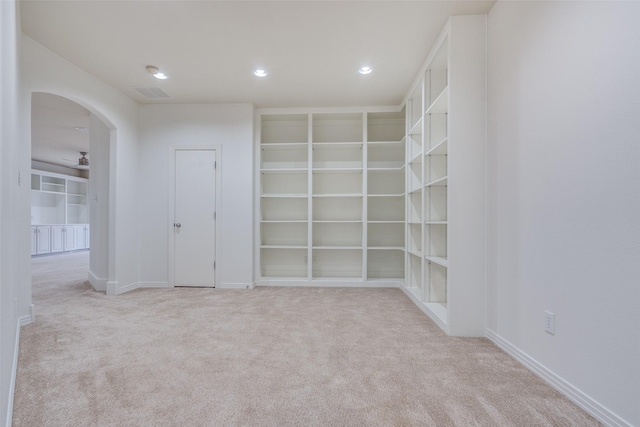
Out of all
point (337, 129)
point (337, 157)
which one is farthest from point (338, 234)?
point (337, 129)

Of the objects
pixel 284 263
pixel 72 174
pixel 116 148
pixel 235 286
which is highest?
pixel 72 174

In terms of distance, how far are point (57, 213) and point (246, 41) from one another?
959cm

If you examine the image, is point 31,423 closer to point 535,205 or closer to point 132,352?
point 132,352

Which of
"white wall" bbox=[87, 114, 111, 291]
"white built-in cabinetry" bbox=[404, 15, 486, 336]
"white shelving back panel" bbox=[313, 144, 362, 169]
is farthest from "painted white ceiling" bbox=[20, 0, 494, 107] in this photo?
"white shelving back panel" bbox=[313, 144, 362, 169]

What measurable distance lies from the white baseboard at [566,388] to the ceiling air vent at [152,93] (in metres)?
4.51

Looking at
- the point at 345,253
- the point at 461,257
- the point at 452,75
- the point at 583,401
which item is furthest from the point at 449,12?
the point at 345,253

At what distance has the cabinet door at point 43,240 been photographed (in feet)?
25.7

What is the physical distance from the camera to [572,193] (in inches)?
64.1

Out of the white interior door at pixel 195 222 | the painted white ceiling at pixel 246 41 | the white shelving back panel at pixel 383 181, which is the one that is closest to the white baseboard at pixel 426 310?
the white shelving back panel at pixel 383 181

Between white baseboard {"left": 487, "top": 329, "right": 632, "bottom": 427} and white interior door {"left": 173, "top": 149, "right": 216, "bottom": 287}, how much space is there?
3.63 metres

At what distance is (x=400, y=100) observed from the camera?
4.24m

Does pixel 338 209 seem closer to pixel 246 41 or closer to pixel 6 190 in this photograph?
pixel 246 41

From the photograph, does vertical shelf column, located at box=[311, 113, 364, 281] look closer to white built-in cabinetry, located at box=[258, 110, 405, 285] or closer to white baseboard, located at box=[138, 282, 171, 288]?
white built-in cabinetry, located at box=[258, 110, 405, 285]

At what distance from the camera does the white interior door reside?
435 centimetres
